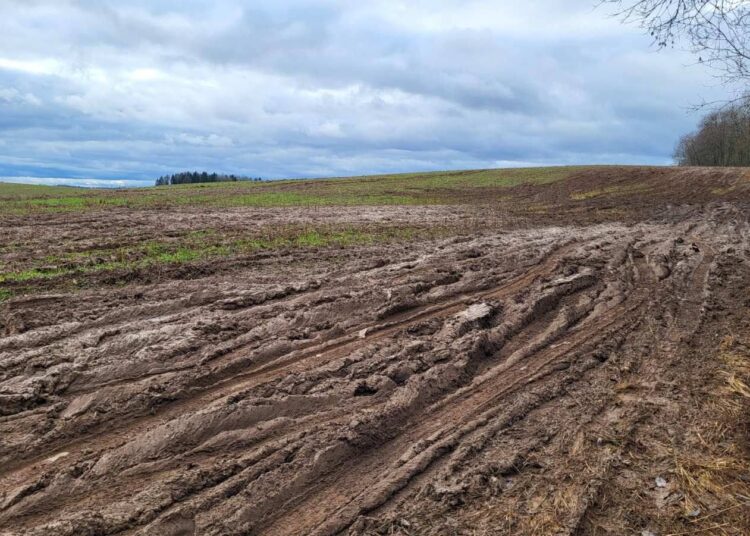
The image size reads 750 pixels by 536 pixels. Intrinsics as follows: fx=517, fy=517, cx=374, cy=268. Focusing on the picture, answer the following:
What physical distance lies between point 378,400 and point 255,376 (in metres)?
1.19

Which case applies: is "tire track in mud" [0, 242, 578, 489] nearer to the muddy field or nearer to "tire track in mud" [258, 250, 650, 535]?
the muddy field

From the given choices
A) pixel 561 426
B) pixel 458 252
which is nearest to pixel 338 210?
pixel 458 252

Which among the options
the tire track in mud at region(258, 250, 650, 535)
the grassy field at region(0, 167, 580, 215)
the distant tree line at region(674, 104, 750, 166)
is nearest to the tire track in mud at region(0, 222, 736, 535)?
the tire track in mud at region(258, 250, 650, 535)

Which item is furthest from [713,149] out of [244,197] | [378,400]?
[378,400]

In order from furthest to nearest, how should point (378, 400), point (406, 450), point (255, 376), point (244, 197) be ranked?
point (244, 197)
point (255, 376)
point (378, 400)
point (406, 450)

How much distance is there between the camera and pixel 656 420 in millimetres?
4098

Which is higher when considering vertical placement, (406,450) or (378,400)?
(378,400)

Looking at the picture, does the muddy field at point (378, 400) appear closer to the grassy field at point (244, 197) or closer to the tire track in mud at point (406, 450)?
the tire track in mud at point (406, 450)

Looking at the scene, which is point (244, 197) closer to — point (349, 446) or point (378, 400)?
point (378, 400)

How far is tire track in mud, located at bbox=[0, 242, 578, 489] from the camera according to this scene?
356 cm

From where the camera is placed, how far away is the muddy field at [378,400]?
316 centimetres

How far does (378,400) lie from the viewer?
4383 mm

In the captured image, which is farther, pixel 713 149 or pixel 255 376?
pixel 713 149

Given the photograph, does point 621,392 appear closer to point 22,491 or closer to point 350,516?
point 350,516
